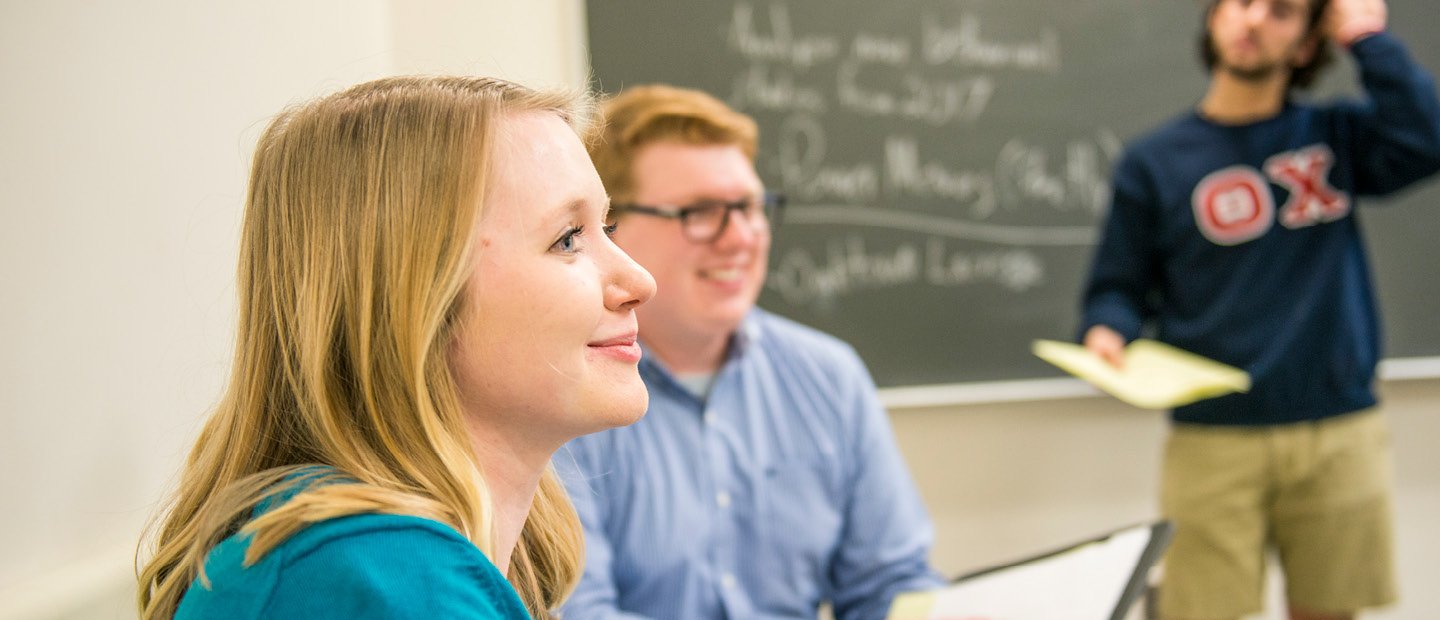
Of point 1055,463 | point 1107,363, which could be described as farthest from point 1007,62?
point 1055,463

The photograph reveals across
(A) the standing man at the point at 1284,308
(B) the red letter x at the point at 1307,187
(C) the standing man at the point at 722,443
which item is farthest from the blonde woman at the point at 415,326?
(B) the red letter x at the point at 1307,187

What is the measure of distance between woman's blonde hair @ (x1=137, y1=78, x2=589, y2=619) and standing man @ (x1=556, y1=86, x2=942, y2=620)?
72 centimetres

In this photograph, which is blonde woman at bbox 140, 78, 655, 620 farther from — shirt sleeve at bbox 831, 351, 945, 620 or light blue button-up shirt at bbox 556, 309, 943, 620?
shirt sleeve at bbox 831, 351, 945, 620

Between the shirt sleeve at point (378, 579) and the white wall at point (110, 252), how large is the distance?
Result: 445 millimetres

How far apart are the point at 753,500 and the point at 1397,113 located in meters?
1.54

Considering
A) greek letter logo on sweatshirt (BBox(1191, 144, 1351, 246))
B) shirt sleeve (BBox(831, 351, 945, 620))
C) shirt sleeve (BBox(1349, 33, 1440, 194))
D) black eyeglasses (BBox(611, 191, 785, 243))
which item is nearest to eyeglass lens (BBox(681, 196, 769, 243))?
black eyeglasses (BBox(611, 191, 785, 243))

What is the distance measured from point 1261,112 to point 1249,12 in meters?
0.22

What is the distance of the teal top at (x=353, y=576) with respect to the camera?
62 centimetres

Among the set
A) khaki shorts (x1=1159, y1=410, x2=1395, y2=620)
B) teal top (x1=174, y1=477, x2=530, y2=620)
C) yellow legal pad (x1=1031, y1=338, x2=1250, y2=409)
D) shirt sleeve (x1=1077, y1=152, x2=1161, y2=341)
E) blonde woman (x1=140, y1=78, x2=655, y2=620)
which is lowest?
khaki shorts (x1=1159, y1=410, x2=1395, y2=620)

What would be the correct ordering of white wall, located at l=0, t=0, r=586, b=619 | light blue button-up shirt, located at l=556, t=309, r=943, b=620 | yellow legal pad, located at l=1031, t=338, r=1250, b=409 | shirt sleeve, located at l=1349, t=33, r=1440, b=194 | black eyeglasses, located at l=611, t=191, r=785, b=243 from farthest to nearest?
1. shirt sleeve, located at l=1349, t=33, r=1440, b=194
2. yellow legal pad, located at l=1031, t=338, r=1250, b=409
3. black eyeglasses, located at l=611, t=191, r=785, b=243
4. light blue button-up shirt, located at l=556, t=309, r=943, b=620
5. white wall, located at l=0, t=0, r=586, b=619

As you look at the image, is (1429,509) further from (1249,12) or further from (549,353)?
(549,353)

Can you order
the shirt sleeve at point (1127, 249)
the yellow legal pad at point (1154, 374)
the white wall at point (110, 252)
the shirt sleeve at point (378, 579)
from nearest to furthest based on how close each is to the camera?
the shirt sleeve at point (378, 579) < the white wall at point (110, 252) < the yellow legal pad at point (1154, 374) < the shirt sleeve at point (1127, 249)

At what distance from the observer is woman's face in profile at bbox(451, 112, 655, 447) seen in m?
0.75

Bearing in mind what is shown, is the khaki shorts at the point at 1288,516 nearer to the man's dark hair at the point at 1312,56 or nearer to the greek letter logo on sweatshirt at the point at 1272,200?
the greek letter logo on sweatshirt at the point at 1272,200
